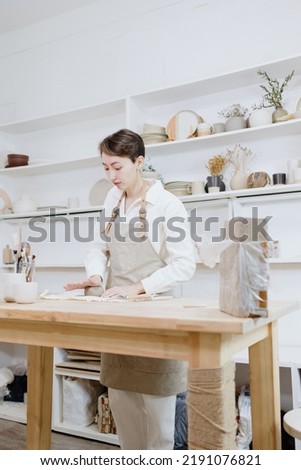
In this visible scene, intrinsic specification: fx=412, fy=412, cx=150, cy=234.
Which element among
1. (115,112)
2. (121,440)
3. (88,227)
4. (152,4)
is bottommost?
(121,440)

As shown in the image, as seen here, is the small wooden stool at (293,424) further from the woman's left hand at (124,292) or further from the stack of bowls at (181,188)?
the stack of bowls at (181,188)

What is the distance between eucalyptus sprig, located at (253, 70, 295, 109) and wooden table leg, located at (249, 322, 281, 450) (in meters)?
1.78

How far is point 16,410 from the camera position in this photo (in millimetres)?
3039

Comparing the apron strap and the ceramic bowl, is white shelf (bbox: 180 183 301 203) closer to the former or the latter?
the ceramic bowl

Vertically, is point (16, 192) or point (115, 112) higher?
point (115, 112)

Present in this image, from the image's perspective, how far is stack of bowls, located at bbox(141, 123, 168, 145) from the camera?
114 inches

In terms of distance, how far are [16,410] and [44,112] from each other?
249 cm

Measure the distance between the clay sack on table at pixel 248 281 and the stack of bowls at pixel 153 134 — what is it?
2.01 meters

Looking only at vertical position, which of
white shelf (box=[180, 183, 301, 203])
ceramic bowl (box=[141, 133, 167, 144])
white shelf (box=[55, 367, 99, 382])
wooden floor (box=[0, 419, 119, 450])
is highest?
ceramic bowl (box=[141, 133, 167, 144])

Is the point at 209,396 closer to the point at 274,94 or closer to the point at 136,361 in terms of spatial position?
the point at 136,361

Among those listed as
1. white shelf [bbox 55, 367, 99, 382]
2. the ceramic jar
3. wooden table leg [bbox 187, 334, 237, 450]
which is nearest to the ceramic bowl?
the ceramic jar

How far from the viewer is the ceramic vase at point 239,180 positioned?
8.73 ft

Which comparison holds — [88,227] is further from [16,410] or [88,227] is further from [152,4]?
[152,4]

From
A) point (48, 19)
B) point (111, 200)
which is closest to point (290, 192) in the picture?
point (111, 200)
